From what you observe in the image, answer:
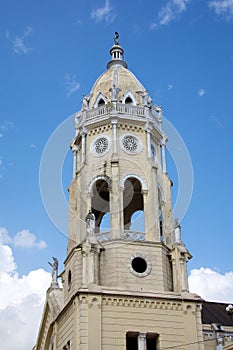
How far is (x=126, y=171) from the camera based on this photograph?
3809 cm

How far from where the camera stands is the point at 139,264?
35.2 m

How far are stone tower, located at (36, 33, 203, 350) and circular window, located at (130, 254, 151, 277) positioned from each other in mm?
59

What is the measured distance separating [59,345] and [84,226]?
727cm

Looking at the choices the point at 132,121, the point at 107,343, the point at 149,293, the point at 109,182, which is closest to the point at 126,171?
the point at 109,182

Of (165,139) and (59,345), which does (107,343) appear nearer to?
(59,345)

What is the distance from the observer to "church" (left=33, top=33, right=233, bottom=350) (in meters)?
32.6

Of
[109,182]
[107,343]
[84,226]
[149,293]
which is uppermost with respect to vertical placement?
[109,182]

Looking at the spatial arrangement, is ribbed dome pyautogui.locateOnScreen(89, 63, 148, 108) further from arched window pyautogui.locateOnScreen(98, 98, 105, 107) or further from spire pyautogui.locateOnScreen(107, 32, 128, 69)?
spire pyautogui.locateOnScreen(107, 32, 128, 69)

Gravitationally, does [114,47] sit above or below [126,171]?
above

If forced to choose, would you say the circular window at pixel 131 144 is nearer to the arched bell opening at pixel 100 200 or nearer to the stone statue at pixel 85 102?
the arched bell opening at pixel 100 200

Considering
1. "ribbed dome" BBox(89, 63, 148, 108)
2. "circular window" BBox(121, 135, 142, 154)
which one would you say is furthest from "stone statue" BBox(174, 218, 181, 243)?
"ribbed dome" BBox(89, 63, 148, 108)

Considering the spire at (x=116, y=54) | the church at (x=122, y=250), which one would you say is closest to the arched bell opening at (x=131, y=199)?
the church at (x=122, y=250)

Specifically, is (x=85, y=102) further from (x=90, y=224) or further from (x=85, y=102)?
(x=90, y=224)

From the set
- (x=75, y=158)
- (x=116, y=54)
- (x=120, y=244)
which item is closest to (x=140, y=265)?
(x=120, y=244)
